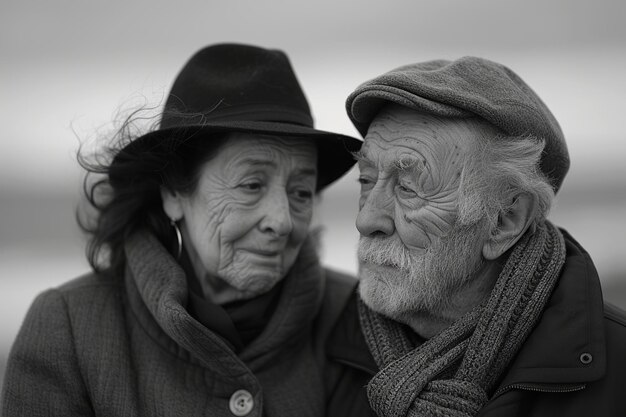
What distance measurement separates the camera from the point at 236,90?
270 cm

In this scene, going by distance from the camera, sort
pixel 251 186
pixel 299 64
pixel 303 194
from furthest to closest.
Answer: pixel 299 64 < pixel 303 194 < pixel 251 186

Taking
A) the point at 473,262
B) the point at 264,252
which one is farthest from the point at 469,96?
the point at 264,252

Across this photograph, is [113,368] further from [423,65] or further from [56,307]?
[423,65]

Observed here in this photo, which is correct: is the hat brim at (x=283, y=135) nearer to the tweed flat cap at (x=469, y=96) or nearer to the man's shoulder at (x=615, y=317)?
the tweed flat cap at (x=469, y=96)

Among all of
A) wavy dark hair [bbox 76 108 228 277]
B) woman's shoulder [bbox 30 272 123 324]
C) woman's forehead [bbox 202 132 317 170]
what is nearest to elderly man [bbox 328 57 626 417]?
woman's forehead [bbox 202 132 317 170]

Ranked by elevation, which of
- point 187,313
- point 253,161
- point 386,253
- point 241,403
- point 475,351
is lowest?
point 241,403

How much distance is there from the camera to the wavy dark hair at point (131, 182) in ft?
9.19

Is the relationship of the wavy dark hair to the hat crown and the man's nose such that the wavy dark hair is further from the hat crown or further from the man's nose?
the man's nose

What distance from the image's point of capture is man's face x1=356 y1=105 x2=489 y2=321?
93.7 inches

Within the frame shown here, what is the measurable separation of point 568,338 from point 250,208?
1.24 m

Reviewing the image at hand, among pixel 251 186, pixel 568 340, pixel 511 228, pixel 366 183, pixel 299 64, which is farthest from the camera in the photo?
pixel 299 64

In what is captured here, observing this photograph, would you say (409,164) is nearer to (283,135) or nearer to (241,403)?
(283,135)

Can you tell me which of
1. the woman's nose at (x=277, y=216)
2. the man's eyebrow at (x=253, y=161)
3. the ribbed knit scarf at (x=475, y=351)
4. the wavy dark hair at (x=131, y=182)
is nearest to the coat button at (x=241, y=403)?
the ribbed knit scarf at (x=475, y=351)

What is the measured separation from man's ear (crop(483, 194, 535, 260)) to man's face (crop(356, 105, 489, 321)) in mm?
43
